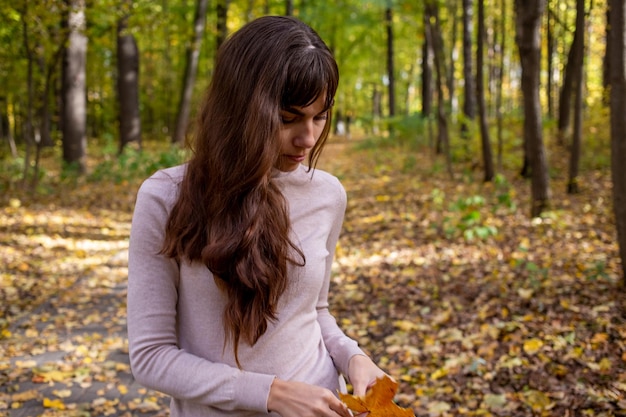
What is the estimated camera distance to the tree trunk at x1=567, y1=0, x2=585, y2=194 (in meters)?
8.41

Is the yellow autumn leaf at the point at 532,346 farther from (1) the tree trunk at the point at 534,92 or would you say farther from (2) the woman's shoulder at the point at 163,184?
(1) the tree trunk at the point at 534,92

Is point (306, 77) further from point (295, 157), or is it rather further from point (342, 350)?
point (342, 350)

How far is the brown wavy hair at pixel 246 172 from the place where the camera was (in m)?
1.41

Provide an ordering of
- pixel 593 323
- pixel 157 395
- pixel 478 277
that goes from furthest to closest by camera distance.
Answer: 1. pixel 478 277
2. pixel 593 323
3. pixel 157 395

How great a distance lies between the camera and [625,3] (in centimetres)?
473

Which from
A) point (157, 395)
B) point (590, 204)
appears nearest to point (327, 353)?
point (157, 395)

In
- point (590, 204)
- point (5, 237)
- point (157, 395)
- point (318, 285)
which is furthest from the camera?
point (590, 204)

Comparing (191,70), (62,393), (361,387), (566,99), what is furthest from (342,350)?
(191,70)

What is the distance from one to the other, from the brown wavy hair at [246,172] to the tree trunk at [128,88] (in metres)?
15.8

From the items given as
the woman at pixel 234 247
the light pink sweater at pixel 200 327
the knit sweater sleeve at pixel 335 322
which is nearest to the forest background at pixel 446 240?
the knit sweater sleeve at pixel 335 322

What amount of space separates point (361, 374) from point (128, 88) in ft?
53.1

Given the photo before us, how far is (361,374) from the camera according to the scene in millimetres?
1620

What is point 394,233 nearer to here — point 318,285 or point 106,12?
point 106,12

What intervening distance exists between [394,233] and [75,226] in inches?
203
